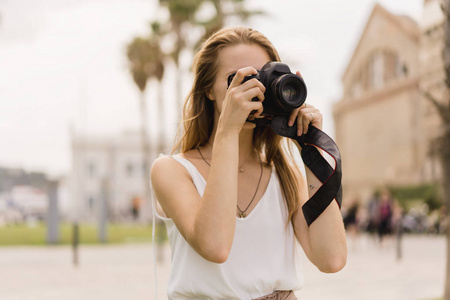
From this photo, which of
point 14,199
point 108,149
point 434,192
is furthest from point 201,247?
point 108,149

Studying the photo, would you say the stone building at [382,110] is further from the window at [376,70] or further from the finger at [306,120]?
the finger at [306,120]

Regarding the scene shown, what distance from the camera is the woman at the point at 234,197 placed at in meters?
1.83

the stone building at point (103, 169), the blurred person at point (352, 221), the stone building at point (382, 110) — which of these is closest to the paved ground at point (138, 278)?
the blurred person at point (352, 221)

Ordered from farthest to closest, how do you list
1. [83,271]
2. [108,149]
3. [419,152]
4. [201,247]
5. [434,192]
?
[108,149] → [419,152] → [434,192] → [83,271] → [201,247]

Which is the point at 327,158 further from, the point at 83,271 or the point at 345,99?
the point at 345,99

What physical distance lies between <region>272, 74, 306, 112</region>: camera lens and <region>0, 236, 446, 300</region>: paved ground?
584cm

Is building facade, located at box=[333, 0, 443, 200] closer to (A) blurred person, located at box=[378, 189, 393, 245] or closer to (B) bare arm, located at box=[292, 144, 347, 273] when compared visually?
(A) blurred person, located at box=[378, 189, 393, 245]

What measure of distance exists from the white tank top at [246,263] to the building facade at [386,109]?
119 ft

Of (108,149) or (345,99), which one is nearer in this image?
(345,99)

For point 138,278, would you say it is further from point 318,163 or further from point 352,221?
point 352,221

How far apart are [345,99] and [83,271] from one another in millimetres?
43815

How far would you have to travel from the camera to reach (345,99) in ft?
174

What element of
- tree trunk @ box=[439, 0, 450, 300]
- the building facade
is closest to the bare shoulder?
tree trunk @ box=[439, 0, 450, 300]

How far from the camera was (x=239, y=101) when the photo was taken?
186cm
